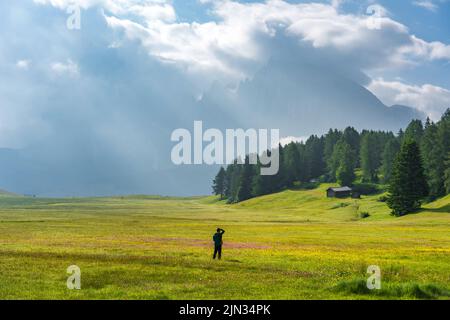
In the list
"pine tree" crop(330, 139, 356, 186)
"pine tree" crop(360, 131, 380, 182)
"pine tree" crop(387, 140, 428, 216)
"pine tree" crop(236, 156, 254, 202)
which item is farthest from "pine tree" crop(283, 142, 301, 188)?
"pine tree" crop(387, 140, 428, 216)

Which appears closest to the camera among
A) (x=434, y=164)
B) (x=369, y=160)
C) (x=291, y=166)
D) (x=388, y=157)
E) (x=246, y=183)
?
(x=434, y=164)

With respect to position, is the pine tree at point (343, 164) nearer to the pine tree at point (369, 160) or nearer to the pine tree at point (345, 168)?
the pine tree at point (345, 168)

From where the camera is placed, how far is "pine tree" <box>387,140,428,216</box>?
99000 millimetres

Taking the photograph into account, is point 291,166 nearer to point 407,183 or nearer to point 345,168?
point 345,168

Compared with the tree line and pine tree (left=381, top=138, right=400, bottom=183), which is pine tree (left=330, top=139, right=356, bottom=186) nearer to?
the tree line

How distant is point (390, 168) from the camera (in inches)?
6019

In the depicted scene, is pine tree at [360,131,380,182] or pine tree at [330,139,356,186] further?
pine tree at [360,131,380,182]

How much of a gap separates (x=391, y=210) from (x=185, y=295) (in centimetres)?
9552

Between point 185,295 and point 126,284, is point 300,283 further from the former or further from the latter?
point 126,284

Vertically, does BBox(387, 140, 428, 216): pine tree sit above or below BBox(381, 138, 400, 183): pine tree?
below

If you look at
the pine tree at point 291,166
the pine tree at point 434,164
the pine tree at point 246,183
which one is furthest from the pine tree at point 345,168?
the pine tree at point 246,183

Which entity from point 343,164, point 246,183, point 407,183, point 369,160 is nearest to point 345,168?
point 343,164

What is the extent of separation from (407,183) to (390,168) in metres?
54.9
